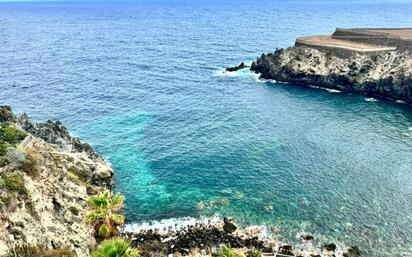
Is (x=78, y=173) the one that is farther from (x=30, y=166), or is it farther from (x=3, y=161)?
(x=3, y=161)

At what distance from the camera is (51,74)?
147250 mm

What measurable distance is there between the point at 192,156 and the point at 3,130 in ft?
118

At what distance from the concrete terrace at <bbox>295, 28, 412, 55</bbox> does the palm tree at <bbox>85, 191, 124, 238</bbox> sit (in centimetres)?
9976

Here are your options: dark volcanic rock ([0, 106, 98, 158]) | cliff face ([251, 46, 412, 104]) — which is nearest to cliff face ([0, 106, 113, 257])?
dark volcanic rock ([0, 106, 98, 158])

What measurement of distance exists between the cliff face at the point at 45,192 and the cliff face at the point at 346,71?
76.4 m

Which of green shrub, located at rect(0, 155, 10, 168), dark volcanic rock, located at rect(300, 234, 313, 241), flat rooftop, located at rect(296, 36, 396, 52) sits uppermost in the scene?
flat rooftop, located at rect(296, 36, 396, 52)

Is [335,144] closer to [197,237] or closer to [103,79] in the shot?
[197,237]

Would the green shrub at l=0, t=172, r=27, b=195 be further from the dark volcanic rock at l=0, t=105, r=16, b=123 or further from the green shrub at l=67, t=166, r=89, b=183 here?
the dark volcanic rock at l=0, t=105, r=16, b=123

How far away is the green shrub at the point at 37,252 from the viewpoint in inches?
1631

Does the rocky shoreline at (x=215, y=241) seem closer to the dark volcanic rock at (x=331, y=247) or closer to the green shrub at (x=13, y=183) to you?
the dark volcanic rock at (x=331, y=247)

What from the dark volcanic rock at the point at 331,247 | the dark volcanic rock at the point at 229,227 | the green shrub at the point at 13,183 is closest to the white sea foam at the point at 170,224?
the dark volcanic rock at the point at 229,227

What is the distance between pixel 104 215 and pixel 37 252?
10552 millimetres

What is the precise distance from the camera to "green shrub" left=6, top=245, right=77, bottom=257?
4142 cm

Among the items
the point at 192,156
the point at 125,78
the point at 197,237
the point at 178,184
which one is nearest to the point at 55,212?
the point at 197,237
